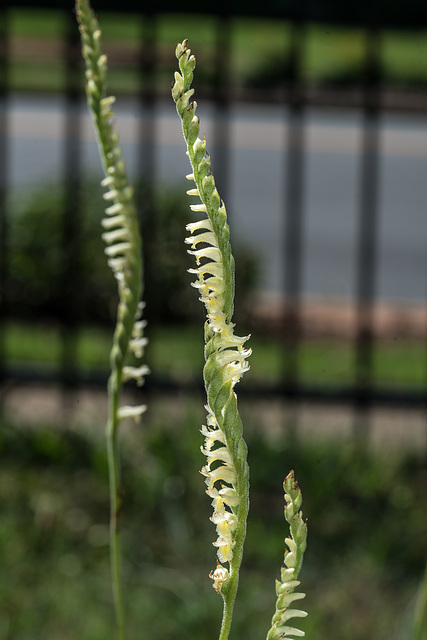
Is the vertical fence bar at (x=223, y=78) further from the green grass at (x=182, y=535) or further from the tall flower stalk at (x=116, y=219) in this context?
the tall flower stalk at (x=116, y=219)

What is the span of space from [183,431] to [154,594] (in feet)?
2.72

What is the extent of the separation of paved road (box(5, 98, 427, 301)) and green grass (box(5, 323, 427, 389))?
2.22 metres

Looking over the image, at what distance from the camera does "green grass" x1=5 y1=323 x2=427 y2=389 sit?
5316mm

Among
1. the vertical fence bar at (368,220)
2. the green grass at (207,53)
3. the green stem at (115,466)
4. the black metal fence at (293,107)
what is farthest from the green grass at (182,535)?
the green grass at (207,53)

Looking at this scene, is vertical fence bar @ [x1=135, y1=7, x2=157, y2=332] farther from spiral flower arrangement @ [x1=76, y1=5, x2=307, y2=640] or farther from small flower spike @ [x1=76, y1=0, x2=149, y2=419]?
spiral flower arrangement @ [x1=76, y1=5, x2=307, y2=640]

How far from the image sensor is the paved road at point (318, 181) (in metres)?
11.0

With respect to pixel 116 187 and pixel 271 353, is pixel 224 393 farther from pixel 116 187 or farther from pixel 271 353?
pixel 271 353

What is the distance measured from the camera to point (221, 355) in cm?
41

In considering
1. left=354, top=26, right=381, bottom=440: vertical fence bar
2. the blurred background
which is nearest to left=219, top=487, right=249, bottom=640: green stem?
the blurred background

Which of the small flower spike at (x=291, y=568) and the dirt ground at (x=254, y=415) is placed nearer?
the small flower spike at (x=291, y=568)

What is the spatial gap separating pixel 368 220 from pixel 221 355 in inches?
158

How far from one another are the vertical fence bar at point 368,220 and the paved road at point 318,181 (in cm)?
430

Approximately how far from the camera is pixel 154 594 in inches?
103

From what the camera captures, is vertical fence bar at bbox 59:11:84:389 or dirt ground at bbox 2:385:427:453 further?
vertical fence bar at bbox 59:11:84:389
